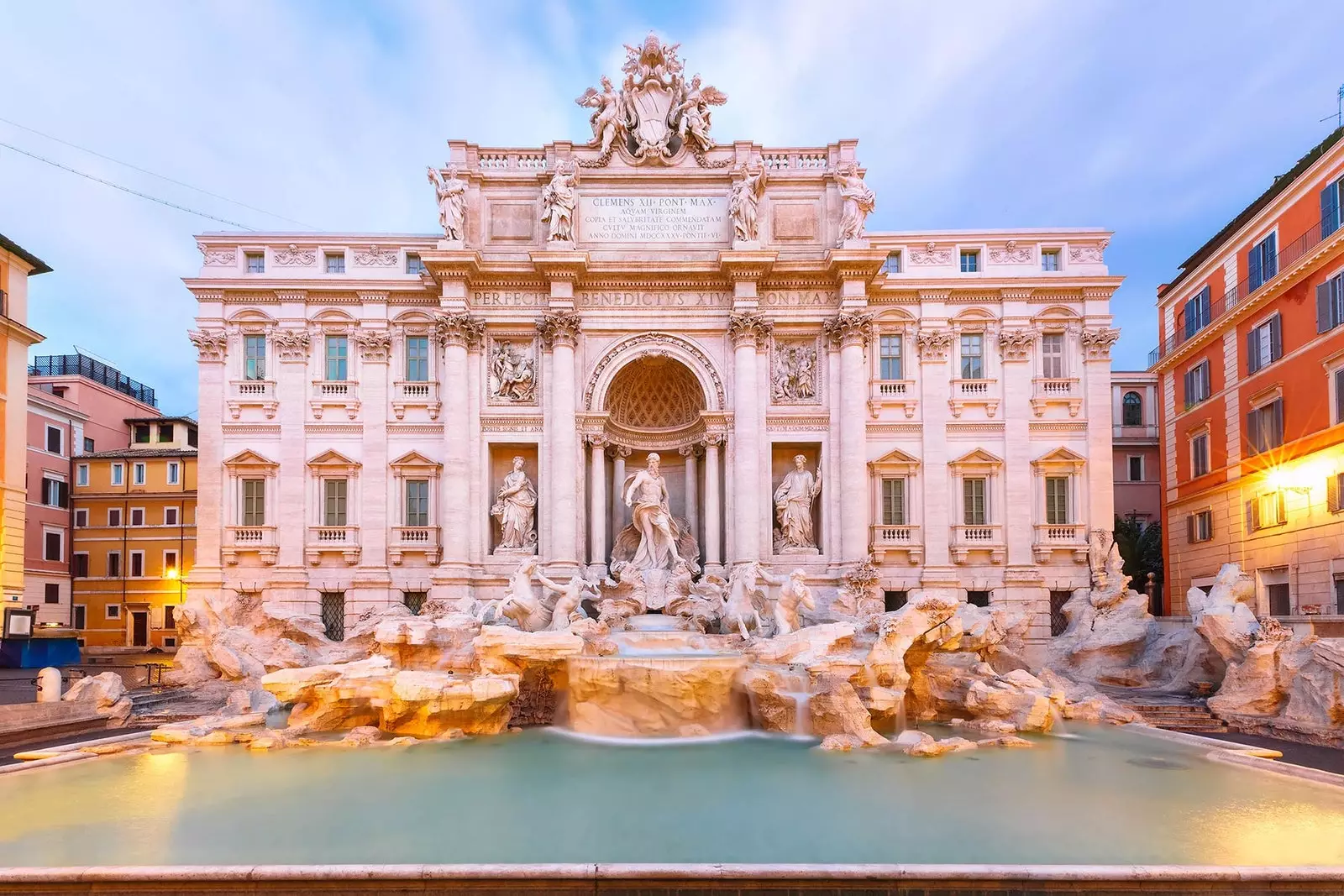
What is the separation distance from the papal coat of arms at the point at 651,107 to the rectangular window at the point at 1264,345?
17552mm

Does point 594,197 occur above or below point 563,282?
above

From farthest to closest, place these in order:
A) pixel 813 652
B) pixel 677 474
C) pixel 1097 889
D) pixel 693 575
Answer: pixel 677 474 → pixel 693 575 → pixel 813 652 → pixel 1097 889

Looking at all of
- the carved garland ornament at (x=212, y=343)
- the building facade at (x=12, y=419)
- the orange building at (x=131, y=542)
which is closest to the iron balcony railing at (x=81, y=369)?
the orange building at (x=131, y=542)

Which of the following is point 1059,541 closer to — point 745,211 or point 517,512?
point 745,211

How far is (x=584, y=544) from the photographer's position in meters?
23.1

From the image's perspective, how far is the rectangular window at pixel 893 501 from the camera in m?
23.6

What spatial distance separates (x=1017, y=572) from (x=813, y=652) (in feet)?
34.4

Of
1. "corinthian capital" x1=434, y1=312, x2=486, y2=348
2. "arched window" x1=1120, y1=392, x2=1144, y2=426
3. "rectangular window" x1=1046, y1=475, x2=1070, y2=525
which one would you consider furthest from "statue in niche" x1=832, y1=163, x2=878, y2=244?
"arched window" x1=1120, y1=392, x2=1144, y2=426

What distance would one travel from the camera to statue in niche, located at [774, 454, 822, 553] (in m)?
23.0

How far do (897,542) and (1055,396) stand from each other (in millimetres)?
6630

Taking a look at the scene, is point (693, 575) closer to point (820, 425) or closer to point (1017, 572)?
point (820, 425)

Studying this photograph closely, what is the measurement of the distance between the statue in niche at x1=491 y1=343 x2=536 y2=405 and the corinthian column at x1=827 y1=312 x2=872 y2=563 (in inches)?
355

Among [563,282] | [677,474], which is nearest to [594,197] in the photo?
[563,282]

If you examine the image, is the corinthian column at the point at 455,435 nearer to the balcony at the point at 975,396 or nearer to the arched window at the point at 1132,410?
the balcony at the point at 975,396
